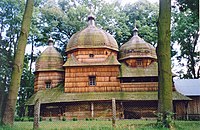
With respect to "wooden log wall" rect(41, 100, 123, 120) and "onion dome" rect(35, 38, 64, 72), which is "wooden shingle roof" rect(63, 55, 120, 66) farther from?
"wooden log wall" rect(41, 100, 123, 120)

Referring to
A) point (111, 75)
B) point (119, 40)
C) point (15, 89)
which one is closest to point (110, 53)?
point (111, 75)

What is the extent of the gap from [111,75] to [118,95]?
6.26ft

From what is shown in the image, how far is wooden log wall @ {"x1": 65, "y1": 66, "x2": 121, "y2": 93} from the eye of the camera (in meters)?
22.9

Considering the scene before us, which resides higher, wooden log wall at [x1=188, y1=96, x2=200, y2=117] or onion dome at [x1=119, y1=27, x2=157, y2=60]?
onion dome at [x1=119, y1=27, x2=157, y2=60]

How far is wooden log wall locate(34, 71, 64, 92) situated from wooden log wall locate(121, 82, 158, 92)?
6.35m

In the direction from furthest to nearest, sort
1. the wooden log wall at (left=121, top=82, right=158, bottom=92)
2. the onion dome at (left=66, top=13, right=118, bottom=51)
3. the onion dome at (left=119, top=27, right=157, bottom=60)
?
the onion dome at (left=119, top=27, right=157, bottom=60), the onion dome at (left=66, top=13, right=118, bottom=51), the wooden log wall at (left=121, top=82, right=158, bottom=92)

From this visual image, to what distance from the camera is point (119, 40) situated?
33062 millimetres

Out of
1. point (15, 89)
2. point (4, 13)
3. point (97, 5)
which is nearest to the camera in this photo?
point (15, 89)

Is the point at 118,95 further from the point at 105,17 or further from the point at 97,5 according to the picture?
the point at 97,5

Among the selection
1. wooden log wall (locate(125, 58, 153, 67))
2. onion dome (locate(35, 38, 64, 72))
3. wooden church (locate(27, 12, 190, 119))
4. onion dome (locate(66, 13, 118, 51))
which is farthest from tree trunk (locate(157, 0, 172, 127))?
onion dome (locate(35, 38, 64, 72))

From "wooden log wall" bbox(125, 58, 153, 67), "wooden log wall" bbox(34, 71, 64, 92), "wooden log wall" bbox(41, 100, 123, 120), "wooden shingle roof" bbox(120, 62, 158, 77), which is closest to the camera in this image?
"wooden log wall" bbox(41, 100, 123, 120)

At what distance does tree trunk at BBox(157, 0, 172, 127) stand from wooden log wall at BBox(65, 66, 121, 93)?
1410 cm

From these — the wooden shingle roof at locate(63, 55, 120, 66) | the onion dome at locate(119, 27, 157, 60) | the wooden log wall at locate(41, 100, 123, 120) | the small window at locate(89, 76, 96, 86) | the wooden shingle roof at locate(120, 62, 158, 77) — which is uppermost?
the onion dome at locate(119, 27, 157, 60)

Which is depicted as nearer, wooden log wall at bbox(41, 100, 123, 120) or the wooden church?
wooden log wall at bbox(41, 100, 123, 120)
